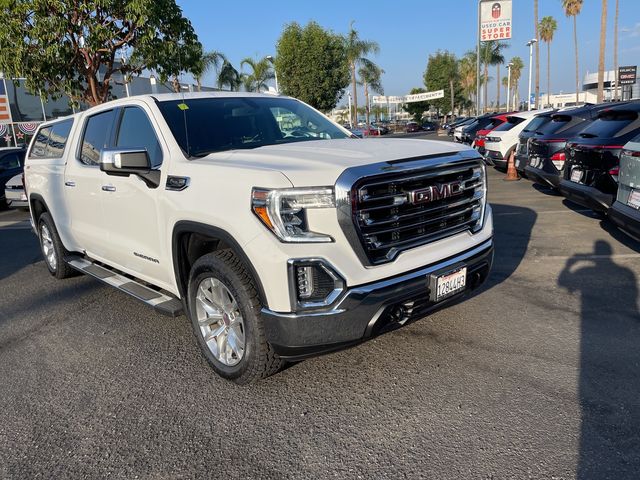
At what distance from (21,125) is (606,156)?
28.0 meters

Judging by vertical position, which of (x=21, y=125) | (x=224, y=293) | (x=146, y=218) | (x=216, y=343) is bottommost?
(x=216, y=343)

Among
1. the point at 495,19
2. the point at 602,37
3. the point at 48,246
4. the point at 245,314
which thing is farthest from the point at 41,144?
the point at 602,37

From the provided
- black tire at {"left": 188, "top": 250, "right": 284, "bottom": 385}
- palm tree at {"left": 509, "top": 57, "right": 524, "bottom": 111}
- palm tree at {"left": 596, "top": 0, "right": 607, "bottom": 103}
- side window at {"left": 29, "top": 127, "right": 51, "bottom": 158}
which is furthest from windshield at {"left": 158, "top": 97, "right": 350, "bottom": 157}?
palm tree at {"left": 509, "top": 57, "right": 524, "bottom": 111}

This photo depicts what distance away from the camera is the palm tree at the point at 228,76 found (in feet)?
121

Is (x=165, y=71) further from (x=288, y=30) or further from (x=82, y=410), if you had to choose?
(x=288, y=30)

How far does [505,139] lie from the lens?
13.2 m

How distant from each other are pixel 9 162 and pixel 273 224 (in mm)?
13512

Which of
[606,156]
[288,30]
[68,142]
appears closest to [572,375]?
[606,156]

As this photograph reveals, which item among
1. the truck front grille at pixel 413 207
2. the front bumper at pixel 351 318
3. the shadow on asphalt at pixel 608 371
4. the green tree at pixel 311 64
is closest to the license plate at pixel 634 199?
the shadow on asphalt at pixel 608 371

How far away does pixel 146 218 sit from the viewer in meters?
3.72

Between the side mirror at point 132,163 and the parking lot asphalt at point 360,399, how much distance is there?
1346mm

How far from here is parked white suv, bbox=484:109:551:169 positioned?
13.1m

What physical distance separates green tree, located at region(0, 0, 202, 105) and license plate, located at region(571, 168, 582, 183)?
949cm

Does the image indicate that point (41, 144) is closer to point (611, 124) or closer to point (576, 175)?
point (576, 175)
